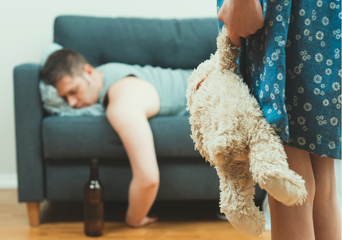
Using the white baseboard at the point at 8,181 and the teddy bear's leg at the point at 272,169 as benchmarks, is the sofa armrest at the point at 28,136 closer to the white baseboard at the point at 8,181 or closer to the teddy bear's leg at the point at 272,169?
the white baseboard at the point at 8,181

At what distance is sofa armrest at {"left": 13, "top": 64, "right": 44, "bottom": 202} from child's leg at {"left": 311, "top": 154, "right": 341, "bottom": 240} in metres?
1.10

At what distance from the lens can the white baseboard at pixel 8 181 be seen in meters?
1.90

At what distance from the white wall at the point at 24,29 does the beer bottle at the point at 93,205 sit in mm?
974

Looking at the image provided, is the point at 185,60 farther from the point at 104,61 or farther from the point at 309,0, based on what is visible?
the point at 309,0

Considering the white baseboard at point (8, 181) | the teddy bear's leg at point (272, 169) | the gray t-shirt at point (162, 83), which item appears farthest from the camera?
the white baseboard at point (8, 181)

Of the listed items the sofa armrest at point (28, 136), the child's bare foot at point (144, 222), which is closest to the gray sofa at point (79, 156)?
the sofa armrest at point (28, 136)

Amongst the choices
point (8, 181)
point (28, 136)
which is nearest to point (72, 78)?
point (28, 136)

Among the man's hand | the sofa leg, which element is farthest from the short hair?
the man's hand

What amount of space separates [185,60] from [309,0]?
1354 mm

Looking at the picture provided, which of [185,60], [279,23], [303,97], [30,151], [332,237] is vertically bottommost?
[30,151]

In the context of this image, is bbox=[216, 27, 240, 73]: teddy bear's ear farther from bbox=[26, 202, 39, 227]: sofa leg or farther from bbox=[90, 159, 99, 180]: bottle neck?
bbox=[26, 202, 39, 227]: sofa leg

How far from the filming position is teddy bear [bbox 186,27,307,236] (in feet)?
1.33

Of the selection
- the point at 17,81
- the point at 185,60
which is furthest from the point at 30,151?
the point at 185,60

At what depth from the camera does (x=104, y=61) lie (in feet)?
5.81
